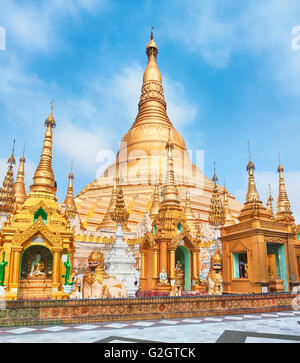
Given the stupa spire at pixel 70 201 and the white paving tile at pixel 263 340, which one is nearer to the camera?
the white paving tile at pixel 263 340

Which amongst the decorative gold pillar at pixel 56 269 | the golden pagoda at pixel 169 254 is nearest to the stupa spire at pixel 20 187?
the decorative gold pillar at pixel 56 269

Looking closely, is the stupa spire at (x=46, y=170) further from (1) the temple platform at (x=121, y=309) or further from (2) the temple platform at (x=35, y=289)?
(1) the temple platform at (x=121, y=309)

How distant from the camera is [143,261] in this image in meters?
16.5

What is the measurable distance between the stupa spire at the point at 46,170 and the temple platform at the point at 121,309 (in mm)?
8542

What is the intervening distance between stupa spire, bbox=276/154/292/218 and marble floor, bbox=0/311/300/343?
44.9 feet

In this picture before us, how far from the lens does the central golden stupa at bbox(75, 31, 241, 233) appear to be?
101 feet

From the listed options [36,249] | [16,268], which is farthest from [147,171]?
[16,268]

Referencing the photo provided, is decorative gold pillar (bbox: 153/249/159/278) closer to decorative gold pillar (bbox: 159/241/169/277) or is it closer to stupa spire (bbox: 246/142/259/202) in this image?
decorative gold pillar (bbox: 159/241/169/277)

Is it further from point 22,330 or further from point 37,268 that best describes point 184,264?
point 22,330

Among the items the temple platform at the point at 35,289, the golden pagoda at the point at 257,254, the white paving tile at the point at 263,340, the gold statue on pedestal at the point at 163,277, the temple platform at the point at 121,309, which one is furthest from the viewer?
the gold statue on pedestal at the point at 163,277

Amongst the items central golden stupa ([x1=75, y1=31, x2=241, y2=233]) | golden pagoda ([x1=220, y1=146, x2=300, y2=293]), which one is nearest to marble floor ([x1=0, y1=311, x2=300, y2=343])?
golden pagoda ([x1=220, y1=146, x2=300, y2=293])

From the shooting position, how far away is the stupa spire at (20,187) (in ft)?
77.9

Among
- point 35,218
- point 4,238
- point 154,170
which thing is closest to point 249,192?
point 35,218

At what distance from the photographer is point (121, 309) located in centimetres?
776
